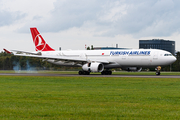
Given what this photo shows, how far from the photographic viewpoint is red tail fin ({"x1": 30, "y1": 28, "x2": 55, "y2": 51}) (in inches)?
2298

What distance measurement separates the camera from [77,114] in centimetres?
1087

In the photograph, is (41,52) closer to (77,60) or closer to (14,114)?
(77,60)


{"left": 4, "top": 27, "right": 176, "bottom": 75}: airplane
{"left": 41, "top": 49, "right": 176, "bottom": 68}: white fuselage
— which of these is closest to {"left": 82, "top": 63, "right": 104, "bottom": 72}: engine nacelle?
{"left": 4, "top": 27, "right": 176, "bottom": 75}: airplane

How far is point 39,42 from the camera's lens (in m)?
58.5

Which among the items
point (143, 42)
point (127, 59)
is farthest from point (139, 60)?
point (143, 42)

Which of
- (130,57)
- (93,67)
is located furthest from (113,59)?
(93,67)

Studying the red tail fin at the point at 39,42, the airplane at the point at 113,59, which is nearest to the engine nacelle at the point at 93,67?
the airplane at the point at 113,59

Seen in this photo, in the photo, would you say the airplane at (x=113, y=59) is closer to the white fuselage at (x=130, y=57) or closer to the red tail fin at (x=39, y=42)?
the white fuselage at (x=130, y=57)

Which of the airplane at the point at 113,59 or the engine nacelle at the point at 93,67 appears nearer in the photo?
the airplane at the point at 113,59

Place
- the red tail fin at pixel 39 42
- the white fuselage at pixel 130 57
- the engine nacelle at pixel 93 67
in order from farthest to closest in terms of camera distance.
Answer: the red tail fin at pixel 39 42 < the engine nacelle at pixel 93 67 < the white fuselage at pixel 130 57

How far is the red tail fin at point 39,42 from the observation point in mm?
58362

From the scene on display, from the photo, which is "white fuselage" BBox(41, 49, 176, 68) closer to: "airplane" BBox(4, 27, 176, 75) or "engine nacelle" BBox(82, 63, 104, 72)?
"airplane" BBox(4, 27, 176, 75)

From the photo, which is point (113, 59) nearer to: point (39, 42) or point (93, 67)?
point (93, 67)

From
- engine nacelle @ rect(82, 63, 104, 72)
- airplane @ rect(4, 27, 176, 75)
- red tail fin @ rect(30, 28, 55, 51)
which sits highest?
red tail fin @ rect(30, 28, 55, 51)
